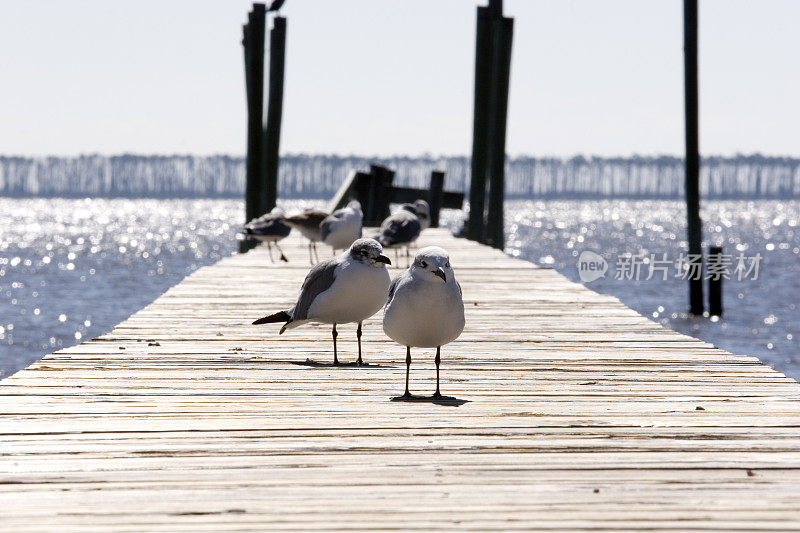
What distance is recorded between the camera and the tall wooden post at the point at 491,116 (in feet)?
73.8

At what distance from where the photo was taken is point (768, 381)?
6.51 metres

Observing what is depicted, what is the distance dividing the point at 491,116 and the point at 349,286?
54.3 ft

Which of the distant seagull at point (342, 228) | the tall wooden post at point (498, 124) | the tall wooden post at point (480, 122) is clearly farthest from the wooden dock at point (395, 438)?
the tall wooden post at point (480, 122)

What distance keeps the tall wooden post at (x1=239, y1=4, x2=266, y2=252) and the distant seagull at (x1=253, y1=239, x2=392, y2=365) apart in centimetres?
1693

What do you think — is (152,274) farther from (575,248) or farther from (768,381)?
(768,381)

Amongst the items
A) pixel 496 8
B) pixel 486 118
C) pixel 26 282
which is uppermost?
pixel 496 8

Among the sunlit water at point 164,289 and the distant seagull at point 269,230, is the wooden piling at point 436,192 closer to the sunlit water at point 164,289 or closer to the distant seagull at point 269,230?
the sunlit water at point 164,289

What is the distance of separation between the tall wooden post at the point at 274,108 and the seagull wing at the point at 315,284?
18.0 metres

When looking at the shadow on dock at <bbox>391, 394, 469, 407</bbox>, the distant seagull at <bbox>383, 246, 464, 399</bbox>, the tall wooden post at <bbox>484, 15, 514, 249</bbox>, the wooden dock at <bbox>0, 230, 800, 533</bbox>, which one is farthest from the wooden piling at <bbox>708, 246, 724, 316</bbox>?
the distant seagull at <bbox>383, 246, 464, 399</bbox>

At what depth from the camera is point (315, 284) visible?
725 cm

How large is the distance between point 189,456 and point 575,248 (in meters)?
66.4

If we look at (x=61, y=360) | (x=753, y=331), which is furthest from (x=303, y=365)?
(x=753, y=331)

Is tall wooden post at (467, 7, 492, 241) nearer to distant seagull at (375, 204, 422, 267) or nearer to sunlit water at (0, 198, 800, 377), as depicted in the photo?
sunlit water at (0, 198, 800, 377)

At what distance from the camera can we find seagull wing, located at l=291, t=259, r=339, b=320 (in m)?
7.14
